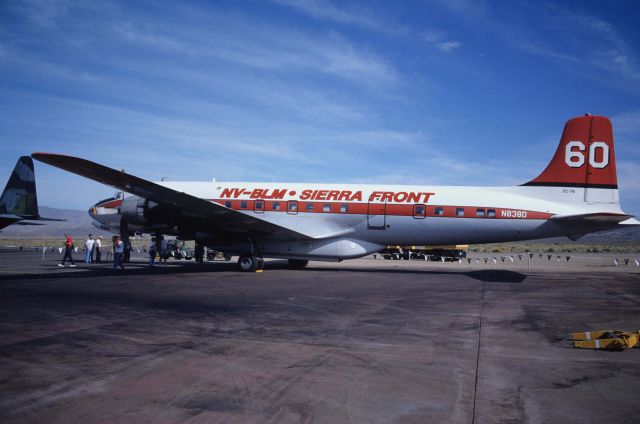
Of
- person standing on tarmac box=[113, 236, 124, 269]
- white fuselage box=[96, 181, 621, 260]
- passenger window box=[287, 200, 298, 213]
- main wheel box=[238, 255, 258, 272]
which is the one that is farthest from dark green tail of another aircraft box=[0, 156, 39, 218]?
passenger window box=[287, 200, 298, 213]

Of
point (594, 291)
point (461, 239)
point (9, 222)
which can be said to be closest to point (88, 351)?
point (594, 291)

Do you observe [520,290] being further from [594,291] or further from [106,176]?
[106,176]

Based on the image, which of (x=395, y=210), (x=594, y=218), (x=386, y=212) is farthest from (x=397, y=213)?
(x=594, y=218)

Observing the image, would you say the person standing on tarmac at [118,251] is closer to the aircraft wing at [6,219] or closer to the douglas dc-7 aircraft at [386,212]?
the douglas dc-7 aircraft at [386,212]

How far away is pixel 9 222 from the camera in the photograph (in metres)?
31.6

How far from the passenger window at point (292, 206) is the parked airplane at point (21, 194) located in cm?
2054

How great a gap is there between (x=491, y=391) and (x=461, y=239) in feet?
58.4

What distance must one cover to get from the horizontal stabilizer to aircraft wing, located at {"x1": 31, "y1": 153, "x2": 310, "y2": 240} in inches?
464

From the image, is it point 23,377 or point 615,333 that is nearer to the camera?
point 23,377

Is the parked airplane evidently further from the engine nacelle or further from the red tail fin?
the red tail fin

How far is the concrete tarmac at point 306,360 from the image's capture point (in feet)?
16.7

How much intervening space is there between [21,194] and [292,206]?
22317 millimetres

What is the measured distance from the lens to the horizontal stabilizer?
64.4ft

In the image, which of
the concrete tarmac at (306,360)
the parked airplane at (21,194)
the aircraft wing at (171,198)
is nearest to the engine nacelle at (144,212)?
the aircraft wing at (171,198)
